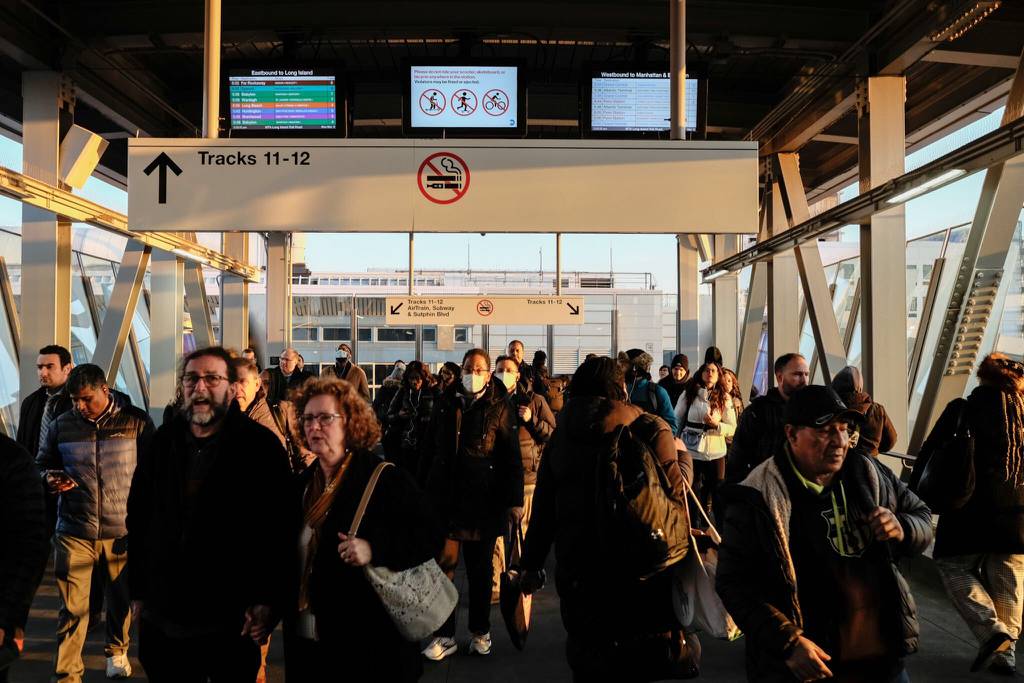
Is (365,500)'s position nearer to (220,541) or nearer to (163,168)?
(220,541)

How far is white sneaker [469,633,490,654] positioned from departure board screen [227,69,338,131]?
4920 mm

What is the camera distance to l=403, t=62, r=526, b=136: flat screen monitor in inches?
298

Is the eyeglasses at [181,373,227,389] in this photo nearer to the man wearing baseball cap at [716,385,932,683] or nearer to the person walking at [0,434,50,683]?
the person walking at [0,434,50,683]

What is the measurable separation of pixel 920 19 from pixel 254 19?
20.4ft

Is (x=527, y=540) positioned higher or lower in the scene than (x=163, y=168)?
lower

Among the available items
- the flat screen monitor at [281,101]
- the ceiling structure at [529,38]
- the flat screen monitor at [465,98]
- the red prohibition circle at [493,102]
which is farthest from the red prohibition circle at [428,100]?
the flat screen monitor at [281,101]

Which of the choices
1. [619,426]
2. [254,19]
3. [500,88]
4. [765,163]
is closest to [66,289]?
[254,19]

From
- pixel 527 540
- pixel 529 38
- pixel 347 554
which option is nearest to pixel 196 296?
pixel 529 38

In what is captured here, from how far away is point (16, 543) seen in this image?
2689 mm

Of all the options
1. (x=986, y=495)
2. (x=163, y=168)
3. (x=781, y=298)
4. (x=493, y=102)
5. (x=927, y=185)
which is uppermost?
(x=493, y=102)

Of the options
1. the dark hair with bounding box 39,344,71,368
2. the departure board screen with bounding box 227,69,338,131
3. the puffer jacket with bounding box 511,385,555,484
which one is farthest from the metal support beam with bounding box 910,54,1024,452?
the dark hair with bounding box 39,344,71,368

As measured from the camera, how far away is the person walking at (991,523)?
4.56 m

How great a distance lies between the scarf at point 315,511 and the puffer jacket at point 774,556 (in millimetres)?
1178

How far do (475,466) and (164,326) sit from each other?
31.4 feet
